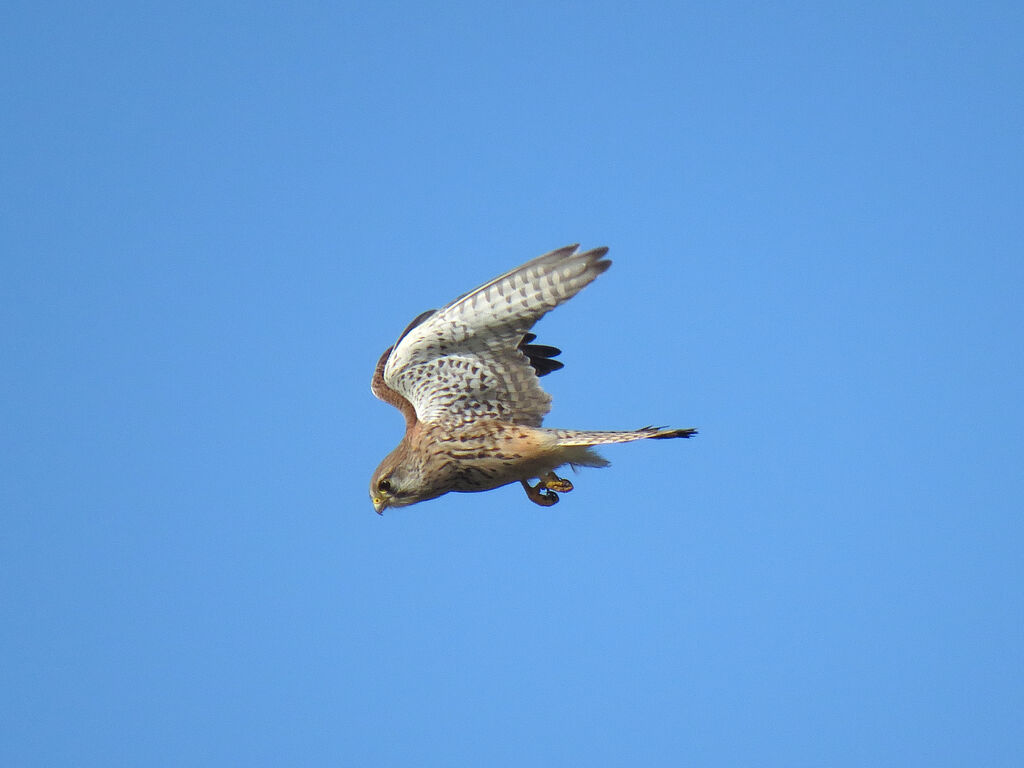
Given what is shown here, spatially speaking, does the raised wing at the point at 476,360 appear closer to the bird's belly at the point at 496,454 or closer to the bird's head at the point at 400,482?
the bird's belly at the point at 496,454

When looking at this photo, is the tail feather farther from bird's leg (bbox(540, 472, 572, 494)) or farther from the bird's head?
the bird's head

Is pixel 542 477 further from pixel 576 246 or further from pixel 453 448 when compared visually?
pixel 576 246

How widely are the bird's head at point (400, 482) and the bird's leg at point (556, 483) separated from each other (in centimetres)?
56

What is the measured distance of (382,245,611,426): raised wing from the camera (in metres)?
Answer: 6.61

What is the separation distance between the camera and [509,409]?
6.87 m

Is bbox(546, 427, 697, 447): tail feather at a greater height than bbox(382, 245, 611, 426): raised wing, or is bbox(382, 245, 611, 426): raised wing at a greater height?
bbox(382, 245, 611, 426): raised wing

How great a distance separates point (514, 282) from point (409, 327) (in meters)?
0.76

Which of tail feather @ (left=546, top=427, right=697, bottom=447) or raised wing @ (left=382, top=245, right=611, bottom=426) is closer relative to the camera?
tail feather @ (left=546, top=427, right=697, bottom=447)

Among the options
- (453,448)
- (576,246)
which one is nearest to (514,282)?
(576,246)

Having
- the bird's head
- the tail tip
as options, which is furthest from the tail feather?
the bird's head

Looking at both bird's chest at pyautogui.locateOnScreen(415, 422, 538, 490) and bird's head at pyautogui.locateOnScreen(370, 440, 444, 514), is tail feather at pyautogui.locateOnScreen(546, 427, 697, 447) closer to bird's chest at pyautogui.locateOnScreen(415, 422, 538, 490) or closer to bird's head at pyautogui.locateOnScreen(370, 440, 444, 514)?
bird's chest at pyautogui.locateOnScreen(415, 422, 538, 490)

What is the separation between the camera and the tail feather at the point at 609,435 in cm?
628

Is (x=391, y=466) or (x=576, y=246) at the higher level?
(x=576, y=246)

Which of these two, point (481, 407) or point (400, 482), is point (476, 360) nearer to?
→ point (481, 407)
